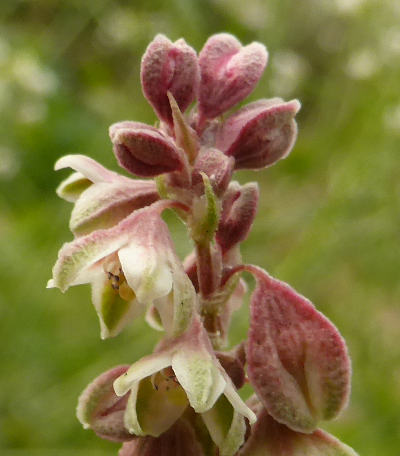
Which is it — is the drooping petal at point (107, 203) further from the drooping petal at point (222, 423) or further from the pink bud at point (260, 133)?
the drooping petal at point (222, 423)

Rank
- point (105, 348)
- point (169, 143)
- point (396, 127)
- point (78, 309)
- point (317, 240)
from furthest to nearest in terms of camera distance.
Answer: point (78, 309) → point (105, 348) → point (396, 127) → point (317, 240) → point (169, 143)

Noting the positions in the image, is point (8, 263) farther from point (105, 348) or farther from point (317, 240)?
point (317, 240)

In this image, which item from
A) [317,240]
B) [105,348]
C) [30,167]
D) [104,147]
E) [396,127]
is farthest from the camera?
[30,167]

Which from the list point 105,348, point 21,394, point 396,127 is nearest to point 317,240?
point 396,127

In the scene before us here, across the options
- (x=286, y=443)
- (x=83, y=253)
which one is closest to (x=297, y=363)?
(x=286, y=443)

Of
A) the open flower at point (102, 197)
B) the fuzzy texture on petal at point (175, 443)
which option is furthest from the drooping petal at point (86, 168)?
the fuzzy texture on petal at point (175, 443)

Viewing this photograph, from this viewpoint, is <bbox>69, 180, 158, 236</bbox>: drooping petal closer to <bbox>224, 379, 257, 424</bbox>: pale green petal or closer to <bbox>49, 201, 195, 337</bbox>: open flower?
<bbox>49, 201, 195, 337</bbox>: open flower
